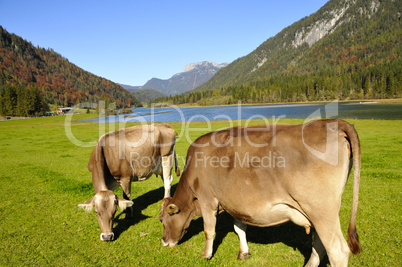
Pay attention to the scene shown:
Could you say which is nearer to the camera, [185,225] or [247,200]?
[247,200]

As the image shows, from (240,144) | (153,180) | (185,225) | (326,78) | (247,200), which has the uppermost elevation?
(326,78)

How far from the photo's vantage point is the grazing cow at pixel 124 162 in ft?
16.8

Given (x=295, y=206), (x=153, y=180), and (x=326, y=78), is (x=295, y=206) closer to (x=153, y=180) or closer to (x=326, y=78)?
(x=153, y=180)

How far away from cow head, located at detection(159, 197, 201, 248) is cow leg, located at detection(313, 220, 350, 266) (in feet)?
8.33

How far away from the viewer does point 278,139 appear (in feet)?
11.5

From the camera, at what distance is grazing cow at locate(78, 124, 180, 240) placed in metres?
5.13

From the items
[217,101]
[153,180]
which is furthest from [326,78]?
[153,180]

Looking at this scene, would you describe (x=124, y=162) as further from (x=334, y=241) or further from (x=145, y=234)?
(x=334, y=241)

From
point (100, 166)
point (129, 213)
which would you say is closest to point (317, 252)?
point (129, 213)

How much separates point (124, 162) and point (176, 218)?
2.87 metres

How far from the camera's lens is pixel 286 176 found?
327 cm

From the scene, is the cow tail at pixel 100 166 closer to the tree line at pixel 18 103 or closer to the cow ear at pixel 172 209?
the cow ear at pixel 172 209

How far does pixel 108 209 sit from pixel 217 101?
17639 centimetres

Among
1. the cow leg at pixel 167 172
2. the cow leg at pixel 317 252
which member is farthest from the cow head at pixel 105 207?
the cow leg at pixel 317 252
